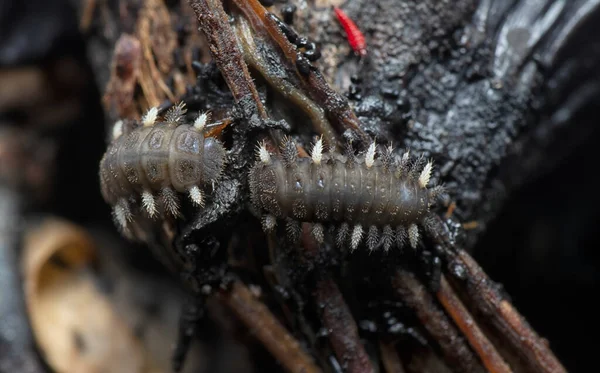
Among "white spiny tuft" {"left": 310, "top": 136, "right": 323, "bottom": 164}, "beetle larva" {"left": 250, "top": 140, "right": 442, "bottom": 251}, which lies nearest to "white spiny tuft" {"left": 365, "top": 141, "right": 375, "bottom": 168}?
"beetle larva" {"left": 250, "top": 140, "right": 442, "bottom": 251}

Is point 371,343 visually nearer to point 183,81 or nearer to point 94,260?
point 183,81

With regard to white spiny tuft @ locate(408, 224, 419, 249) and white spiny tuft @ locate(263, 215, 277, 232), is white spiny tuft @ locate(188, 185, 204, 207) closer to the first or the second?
white spiny tuft @ locate(263, 215, 277, 232)

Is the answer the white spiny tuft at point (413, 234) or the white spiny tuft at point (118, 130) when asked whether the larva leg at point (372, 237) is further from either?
the white spiny tuft at point (118, 130)

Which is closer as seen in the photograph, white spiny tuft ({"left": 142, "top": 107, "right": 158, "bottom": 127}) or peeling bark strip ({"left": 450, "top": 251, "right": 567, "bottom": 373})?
white spiny tuft ({"left": 142, "top": 107, "right": 158, "bottom": 127})

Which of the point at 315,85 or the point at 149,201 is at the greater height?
the point at 315,85

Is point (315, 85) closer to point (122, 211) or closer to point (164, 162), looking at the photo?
point (164, 162)

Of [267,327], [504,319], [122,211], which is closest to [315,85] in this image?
[122,211]

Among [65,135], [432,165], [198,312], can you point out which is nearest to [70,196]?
[65,135]
